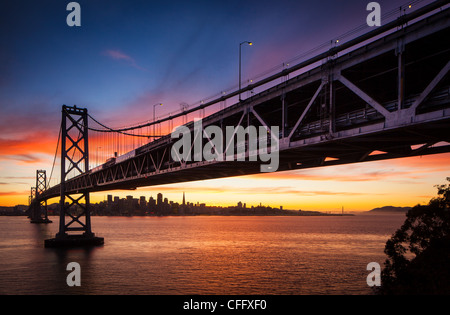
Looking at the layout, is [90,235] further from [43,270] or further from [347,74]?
[347,74]

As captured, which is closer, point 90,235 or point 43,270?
point 43,270

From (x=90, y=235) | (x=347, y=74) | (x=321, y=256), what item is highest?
(x=347, y=74)

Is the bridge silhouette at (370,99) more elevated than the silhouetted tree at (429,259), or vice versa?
the bridge silhouette at (370,99)

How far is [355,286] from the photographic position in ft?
115

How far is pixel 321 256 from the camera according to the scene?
195ft

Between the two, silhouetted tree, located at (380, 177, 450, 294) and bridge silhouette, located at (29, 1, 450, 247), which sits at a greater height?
bridge silhouette, located at (29, 1, 450, 247)

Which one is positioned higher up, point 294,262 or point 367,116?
point 367,116

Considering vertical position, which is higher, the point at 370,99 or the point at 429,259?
the point at 370,99

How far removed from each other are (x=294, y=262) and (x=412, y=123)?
128 ft
